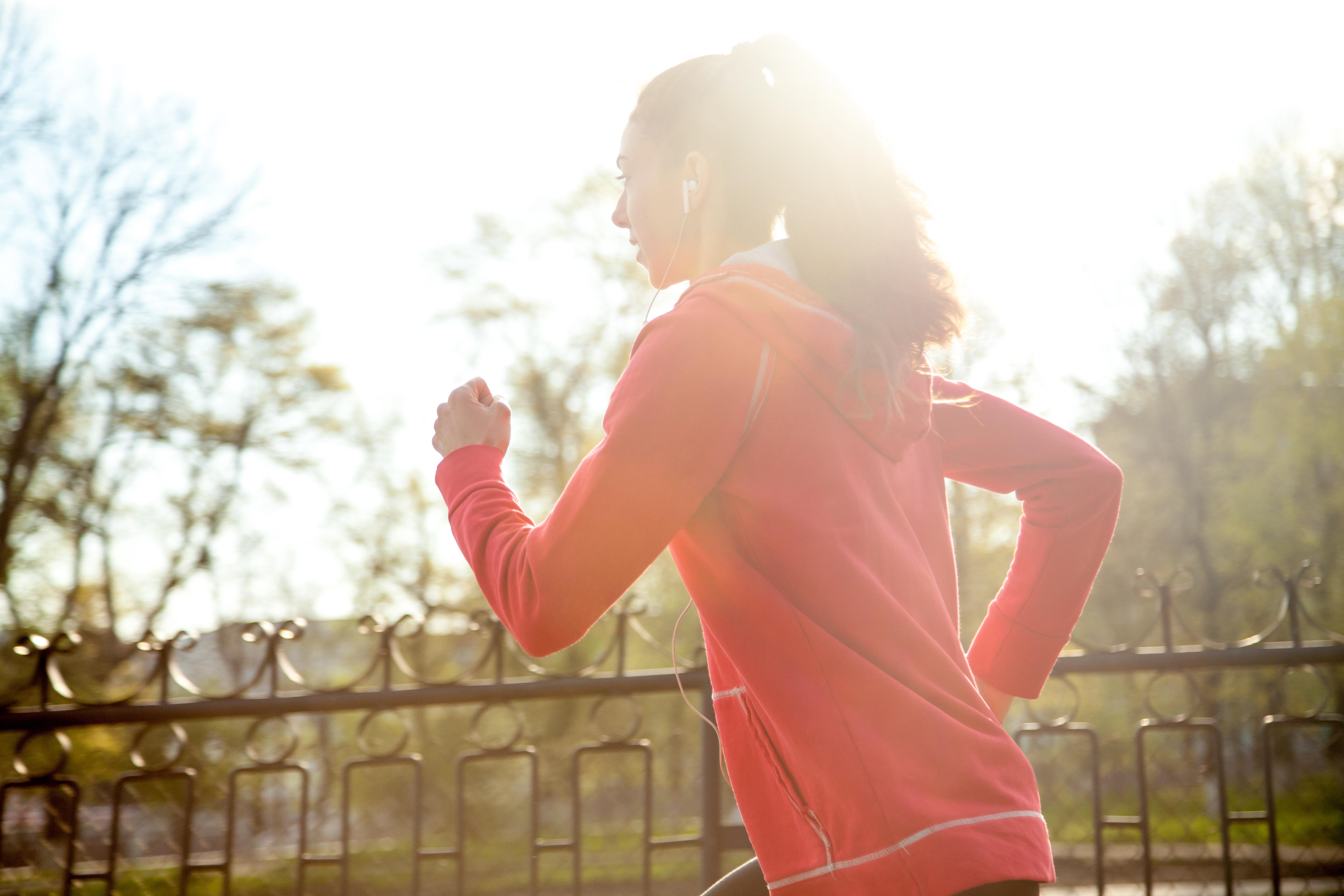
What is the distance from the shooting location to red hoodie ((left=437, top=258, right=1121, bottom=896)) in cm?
89

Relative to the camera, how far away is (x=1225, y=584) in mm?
15000

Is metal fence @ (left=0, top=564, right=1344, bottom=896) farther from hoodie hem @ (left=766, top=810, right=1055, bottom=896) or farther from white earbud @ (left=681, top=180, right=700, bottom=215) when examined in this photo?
white earbud @ (left=681, top=180, right=700, bottom=215)

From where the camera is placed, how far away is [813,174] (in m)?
1.07

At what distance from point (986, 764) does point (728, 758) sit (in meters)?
0.27

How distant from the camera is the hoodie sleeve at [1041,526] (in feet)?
4.18

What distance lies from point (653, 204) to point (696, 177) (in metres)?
0.06

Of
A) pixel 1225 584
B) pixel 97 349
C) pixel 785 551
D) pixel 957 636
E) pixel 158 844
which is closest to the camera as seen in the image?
pixel 785 551

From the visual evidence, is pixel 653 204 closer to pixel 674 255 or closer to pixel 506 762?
pixel 674 255

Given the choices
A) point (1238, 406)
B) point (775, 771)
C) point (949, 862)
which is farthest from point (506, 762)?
point (1238, 406)

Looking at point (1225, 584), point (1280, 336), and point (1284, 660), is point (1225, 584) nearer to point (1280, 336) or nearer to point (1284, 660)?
point (1280, 336)

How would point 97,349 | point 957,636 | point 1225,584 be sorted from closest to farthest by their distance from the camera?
point 957,636 < point 97,349 < point 1225,584

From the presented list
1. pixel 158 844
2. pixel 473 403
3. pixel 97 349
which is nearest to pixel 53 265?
pixel 97 349

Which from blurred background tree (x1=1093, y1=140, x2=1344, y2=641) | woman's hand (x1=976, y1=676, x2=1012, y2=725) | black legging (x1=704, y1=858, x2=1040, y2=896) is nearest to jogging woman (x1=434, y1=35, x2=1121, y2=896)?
black legging (x1=704, y1=858, x2=1040, y2=896)

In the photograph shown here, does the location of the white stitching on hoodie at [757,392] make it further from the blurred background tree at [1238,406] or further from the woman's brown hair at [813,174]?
the blurred background tree at [1238,406]
